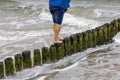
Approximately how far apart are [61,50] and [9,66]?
1.61 meters

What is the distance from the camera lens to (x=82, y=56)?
8344 mm

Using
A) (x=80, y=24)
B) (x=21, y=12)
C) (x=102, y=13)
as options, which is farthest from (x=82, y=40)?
(x=21, y=12)

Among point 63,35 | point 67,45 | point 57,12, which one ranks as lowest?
point 63,35

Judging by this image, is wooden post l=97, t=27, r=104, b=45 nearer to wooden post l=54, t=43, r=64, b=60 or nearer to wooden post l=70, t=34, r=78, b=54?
wooden post l=70, t=34, r=78, b=54

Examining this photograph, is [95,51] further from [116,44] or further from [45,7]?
[45,7]

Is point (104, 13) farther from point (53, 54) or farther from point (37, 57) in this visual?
point (37, 57)

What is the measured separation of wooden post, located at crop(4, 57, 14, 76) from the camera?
689 centimetres

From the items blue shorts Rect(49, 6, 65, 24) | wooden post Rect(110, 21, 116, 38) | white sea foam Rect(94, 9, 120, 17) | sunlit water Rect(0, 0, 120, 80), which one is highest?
blue shorts Rect(49, 6, 65, 24)

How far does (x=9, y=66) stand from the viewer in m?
6.92

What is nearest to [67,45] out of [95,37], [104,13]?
[95,37]

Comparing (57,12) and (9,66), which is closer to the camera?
(9,66)

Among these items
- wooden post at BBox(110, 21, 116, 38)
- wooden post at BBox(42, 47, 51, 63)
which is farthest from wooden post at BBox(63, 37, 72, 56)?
wooden post at BBox(110, 21, 116, 38)

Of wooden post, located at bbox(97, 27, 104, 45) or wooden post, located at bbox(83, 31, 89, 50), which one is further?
wooden post, located at bbox(97, 27, 104, 45)

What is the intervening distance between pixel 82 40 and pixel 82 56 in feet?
1.83
